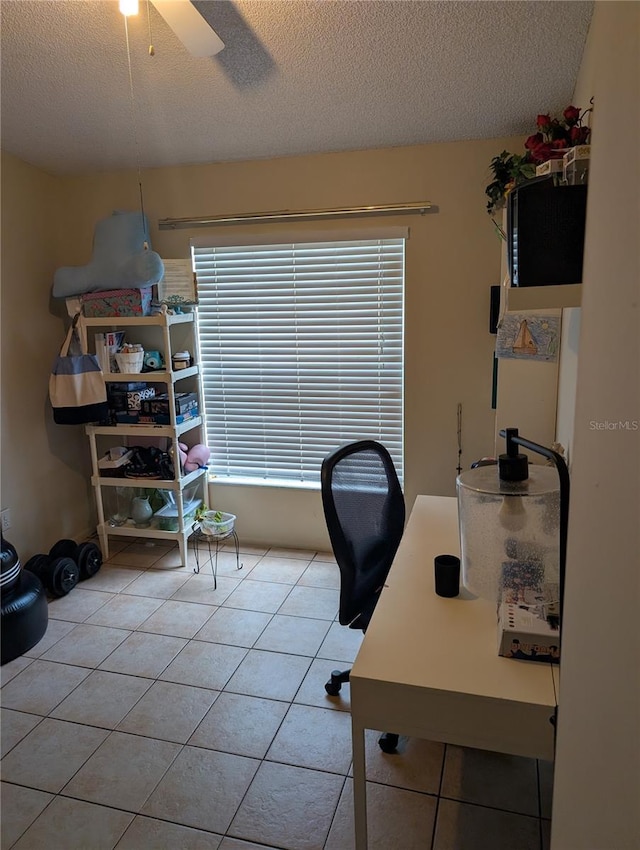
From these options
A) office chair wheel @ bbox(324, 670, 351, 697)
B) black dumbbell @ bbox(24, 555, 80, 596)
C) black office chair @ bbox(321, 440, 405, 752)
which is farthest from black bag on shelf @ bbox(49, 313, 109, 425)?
office chair wheel @ bbox(324, 670, 351, 697)

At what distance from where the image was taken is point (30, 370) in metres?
3.36

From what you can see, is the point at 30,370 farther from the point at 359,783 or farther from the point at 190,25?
the point at 359,783

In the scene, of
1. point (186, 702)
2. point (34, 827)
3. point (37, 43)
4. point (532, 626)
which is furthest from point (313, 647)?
point (37, 43)

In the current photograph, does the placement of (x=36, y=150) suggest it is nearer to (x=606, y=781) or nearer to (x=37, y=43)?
Answer: (x=37, y=43)

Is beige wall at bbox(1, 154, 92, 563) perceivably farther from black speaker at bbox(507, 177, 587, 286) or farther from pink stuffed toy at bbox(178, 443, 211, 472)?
black speaker at bbox(507, 177, 587, 286)

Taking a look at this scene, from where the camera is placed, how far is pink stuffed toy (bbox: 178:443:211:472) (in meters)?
3.51

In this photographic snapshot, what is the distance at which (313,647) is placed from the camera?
8.65 ft

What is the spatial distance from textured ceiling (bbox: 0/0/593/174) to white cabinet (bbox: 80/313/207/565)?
0.98m

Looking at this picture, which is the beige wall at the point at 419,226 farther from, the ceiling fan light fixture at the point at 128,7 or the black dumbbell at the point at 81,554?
the ceiling fan light fixture at the point at 128,7

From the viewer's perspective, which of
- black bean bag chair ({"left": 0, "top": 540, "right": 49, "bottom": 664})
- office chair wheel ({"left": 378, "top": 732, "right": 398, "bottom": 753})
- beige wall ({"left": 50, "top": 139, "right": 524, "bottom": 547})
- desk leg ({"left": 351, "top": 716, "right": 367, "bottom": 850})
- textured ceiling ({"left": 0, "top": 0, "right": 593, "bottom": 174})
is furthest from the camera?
beige wall ({"left": 50, "top": 139, "right": 524, "bottom": 547})

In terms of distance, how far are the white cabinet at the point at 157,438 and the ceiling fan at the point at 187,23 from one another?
5.40 feet

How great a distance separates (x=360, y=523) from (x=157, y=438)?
205 centimetres

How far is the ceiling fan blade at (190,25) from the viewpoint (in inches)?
60.2

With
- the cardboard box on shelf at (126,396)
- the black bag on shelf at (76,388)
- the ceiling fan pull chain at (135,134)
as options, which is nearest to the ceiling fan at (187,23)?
the ceiling fan pull chain at (135,134)
